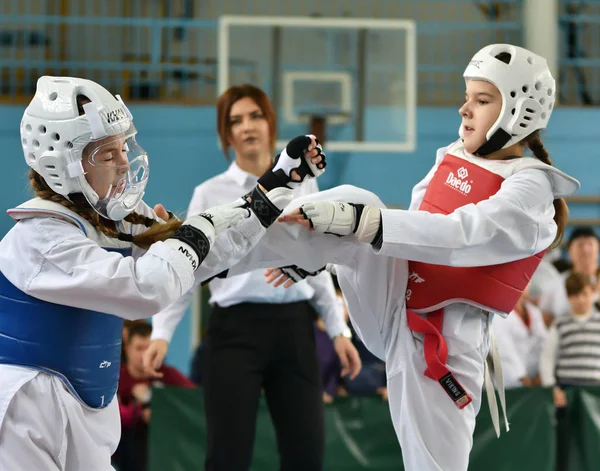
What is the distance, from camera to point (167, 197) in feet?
35.5

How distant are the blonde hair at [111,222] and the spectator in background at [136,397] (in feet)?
11.1

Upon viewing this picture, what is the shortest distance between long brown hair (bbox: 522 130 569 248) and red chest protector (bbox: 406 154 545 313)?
222 mm

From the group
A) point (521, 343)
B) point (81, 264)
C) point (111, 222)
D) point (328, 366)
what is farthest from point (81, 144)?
point (521, 343)

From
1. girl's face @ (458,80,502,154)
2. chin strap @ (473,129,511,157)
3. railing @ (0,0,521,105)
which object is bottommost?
chin strap @ (473,129,511,157)

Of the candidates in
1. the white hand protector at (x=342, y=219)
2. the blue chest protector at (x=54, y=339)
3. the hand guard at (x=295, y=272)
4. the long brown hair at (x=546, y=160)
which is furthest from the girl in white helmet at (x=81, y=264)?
the long brown hair at (x=546, y=160)

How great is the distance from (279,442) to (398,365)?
126 cm

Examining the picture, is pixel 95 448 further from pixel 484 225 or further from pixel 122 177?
pixel 484 225

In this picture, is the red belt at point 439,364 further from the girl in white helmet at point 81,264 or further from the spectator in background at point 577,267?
the spectator in background at point 577,267

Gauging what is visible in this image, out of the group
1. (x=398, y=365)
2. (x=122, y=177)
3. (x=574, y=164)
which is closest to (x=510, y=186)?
(x=398, y=365)

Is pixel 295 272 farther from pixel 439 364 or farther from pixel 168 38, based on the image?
pixel 168 38

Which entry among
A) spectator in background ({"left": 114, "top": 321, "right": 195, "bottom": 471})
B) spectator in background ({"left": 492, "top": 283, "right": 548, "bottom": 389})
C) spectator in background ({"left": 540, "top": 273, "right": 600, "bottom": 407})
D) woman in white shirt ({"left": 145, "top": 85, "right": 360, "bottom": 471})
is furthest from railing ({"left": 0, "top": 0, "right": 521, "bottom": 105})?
woman in white shirt ({"left": 145, "top": 85, "right": 360, "bottom": 471})

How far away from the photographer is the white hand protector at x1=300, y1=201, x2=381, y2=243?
3.42m

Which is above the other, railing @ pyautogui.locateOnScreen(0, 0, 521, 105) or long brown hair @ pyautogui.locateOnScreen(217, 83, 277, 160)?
railing @ pyautogui.locateOnScreen(0, 0, 521, 105)

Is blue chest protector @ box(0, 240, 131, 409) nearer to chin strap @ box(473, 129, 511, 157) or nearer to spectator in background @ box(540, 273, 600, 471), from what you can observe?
chin strap @ box(473, 129, 511, 157)
